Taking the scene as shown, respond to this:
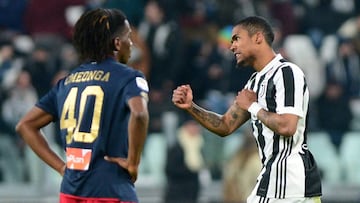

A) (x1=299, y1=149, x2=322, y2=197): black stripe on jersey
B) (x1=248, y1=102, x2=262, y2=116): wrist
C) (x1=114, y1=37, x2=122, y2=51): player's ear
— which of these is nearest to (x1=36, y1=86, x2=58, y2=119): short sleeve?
(x1=114, y1=37, x2=122, y2=51): player's ear

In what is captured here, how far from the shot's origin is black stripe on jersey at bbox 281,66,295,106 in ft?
23.8

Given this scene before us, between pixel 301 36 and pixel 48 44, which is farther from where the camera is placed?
pixel 301 36

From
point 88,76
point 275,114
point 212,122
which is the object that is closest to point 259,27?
point 275,114

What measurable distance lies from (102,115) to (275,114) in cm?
121

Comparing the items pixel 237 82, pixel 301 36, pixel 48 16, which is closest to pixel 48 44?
pixel 48 16

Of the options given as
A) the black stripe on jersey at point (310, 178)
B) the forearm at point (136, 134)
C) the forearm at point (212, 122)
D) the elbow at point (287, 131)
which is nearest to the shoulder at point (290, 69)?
the elbow at point (287, 131)

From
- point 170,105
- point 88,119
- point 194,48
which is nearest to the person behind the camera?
point 88,119

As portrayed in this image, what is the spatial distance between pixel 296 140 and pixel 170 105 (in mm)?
6939

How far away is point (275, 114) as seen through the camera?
7258 mm

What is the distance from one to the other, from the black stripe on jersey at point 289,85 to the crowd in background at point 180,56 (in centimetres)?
653

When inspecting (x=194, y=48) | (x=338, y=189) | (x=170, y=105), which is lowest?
(x=338, y=189)

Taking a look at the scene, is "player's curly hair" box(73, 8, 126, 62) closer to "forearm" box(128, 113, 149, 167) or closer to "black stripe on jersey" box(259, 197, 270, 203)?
"forearm" box(128, 113, 149, 167)

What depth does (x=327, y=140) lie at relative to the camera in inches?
574

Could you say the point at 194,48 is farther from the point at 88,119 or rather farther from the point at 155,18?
the point at 88,119
